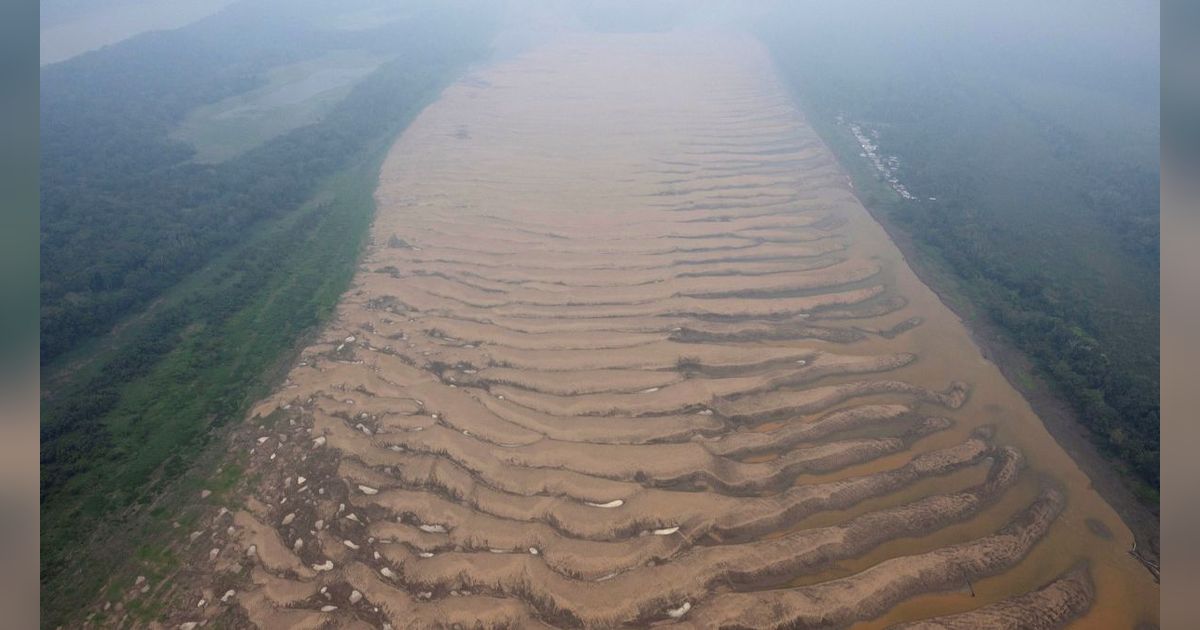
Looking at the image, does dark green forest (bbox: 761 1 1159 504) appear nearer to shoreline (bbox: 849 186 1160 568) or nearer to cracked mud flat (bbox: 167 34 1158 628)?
shoreline (bbox: 849 186 1160 568)

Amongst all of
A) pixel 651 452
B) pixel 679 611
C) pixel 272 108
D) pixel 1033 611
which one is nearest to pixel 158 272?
pixel 651 452

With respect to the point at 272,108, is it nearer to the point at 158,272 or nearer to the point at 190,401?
the point at 158,272

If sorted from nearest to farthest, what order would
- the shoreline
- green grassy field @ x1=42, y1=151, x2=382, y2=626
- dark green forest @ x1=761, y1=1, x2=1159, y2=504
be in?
1. green grassy field @ x1=42, y1=151, x2=382, y2=626
2. the shoreline
3. dark green forest @ x1=761, y1=1, x2=1159, y2=504

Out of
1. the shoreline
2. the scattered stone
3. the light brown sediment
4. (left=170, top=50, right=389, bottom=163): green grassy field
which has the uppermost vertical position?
(left=170, top=50, right=389, bottom=163): green grassy field

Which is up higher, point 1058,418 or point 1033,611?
point 1058,418

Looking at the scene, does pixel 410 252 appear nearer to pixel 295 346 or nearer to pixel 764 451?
pixel 295 346

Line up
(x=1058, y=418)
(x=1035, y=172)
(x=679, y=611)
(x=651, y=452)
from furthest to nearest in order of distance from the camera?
(x=1035, y=172) < (x=1058, y=418) < (x=651, y=452) < (x=679, y=611)

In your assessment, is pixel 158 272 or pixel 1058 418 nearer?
pixel 1058 418

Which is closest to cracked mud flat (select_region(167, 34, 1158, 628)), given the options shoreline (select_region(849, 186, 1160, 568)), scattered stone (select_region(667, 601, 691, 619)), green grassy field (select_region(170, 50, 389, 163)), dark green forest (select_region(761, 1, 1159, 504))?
scattered stone (select_region(667, 601, 691, 619))
